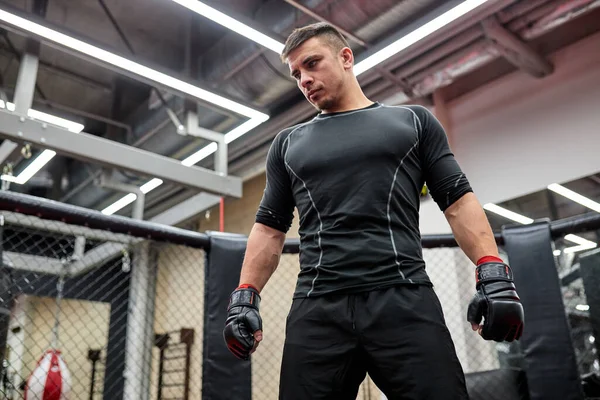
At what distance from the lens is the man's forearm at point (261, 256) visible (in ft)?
4.42

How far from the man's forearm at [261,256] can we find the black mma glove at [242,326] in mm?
69

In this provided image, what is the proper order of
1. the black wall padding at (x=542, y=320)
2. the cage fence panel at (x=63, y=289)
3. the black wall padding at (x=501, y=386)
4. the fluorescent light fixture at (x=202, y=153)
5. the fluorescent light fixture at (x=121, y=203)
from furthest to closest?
the cage fence panel at (x=63, y=289), the fluorescent light fixture at (x=121, y=203), the fluorescent light fixture at (x=202, y=153), the black wall padding at (x=501, y=386), the black wall padding at (x=542, y=320)

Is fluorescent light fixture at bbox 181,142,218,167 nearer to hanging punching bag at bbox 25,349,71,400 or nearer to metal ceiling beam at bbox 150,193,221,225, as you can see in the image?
metal ceiling beam at bbox 150,193,221,225

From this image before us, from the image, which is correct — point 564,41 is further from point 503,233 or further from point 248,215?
point 248,215

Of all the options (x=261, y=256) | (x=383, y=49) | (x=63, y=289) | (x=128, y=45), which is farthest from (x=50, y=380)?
(x=63, y=289)

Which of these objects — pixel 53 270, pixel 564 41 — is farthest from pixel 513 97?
pixel 53 270

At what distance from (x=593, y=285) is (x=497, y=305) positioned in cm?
186

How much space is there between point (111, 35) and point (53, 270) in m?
3.69

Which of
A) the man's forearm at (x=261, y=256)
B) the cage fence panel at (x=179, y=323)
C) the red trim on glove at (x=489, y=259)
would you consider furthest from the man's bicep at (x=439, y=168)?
the cage fence panel at (x=179, y=323)

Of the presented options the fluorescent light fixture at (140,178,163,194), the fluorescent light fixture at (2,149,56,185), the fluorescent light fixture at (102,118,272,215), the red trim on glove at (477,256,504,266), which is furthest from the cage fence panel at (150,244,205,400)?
the red trim on glove at (477,256,504,266)

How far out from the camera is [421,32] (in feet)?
11.1

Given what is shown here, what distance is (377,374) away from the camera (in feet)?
3.62

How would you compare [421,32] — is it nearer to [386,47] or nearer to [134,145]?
[386,47]

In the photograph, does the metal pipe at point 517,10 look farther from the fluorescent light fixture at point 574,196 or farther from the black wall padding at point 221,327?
the black wall padding at point 221,327
